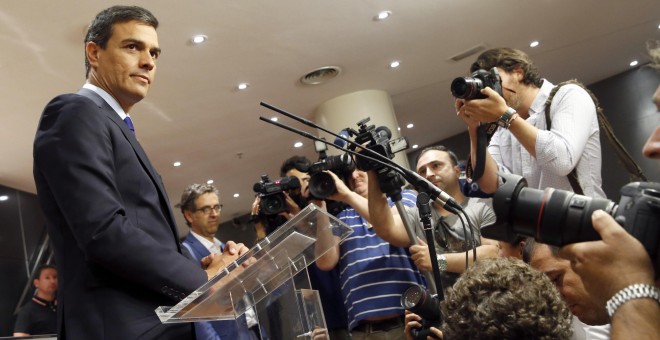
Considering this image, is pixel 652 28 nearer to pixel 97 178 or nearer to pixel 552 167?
pixel 552 167

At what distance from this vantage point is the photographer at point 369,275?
267 centimetres

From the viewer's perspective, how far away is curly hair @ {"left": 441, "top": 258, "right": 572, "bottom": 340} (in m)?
1.22

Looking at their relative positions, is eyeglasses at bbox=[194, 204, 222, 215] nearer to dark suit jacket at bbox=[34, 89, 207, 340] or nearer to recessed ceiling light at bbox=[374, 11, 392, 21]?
recessed ceiling light at bbox=[374, 11, 392, 21]

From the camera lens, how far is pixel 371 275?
2752 mm

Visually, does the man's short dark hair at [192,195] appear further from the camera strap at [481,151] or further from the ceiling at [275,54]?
the camera strap at [481,151]

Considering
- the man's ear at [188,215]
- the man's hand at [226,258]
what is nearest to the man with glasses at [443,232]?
the man's hand at [226,258]

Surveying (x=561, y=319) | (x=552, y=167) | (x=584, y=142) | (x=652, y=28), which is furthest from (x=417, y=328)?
(x=652, y=28)

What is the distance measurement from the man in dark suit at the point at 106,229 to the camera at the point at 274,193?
4.64 ft

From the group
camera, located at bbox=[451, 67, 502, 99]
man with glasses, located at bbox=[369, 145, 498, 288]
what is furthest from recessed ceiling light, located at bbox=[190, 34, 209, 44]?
camera, located at bbox=[451, 67, 502, 99]

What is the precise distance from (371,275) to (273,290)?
4.36 ft

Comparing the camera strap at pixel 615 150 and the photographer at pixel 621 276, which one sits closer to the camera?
the photographer at pixel 621 276

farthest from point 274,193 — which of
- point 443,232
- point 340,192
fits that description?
point 443,232

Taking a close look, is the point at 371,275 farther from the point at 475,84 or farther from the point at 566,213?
the point at 566,213

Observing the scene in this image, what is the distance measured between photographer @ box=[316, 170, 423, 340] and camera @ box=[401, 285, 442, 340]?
20.9 inches
